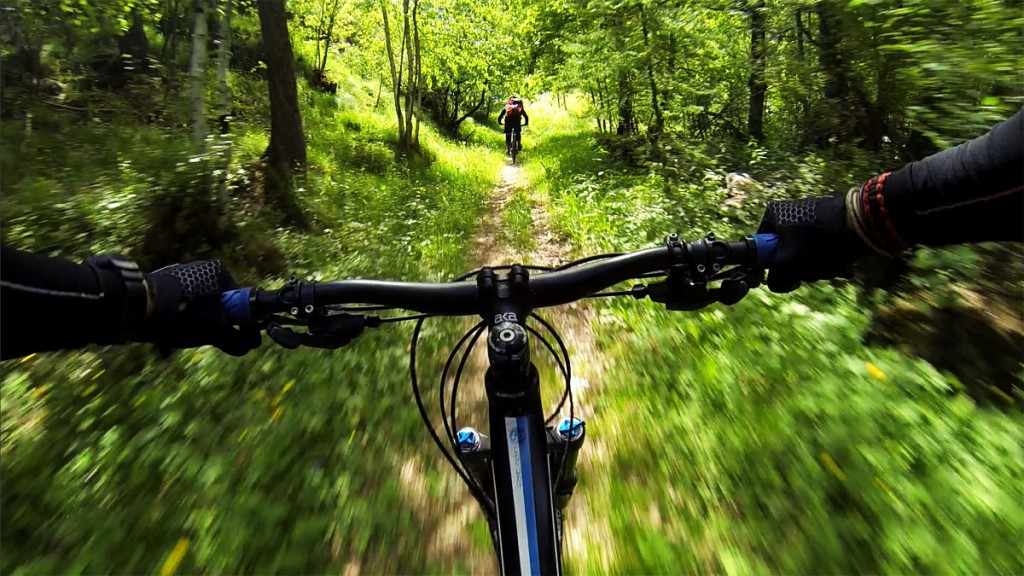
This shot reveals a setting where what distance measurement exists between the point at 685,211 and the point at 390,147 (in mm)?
10940

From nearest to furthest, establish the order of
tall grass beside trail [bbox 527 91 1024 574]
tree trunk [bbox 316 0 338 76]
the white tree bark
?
tall grass beside trail [bbox 527 91 1024 574] < the white tree bark < tree trunk [bbox 316 0 338 76]

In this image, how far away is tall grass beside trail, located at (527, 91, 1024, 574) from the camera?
8.00 feet

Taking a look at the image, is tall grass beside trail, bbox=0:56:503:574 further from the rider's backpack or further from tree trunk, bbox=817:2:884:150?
the rider's backpack

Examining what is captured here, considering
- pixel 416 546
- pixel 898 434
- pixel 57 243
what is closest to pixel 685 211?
pixel 898 434

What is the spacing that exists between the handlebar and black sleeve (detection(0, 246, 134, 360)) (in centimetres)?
35

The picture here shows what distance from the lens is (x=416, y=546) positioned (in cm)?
280

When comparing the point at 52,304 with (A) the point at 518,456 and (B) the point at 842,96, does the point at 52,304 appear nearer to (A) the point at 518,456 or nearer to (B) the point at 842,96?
(A) the point at 518,456

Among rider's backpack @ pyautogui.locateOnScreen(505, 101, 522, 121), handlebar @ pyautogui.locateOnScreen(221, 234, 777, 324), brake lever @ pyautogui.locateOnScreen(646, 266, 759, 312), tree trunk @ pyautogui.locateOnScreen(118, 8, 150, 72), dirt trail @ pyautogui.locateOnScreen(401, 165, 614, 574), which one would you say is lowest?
dirt trail @ pyautogui.locateOnScreen(401, 165, 614, 574)

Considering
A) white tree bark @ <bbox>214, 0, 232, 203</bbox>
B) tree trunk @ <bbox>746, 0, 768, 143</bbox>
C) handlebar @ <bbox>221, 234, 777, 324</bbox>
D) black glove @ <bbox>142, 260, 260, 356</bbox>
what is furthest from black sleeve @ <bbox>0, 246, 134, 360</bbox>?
tree trunk @ <bbox>746, 0, 768, 143</bbox>

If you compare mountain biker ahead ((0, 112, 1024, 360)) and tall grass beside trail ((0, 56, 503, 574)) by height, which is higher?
mountain biker ahead ((0, 112, 1024, 360))

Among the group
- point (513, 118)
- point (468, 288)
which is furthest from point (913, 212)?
point (513, 118)

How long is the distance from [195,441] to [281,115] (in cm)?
670

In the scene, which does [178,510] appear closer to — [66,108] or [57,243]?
[57,243]

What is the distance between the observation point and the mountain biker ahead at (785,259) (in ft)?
3.99
